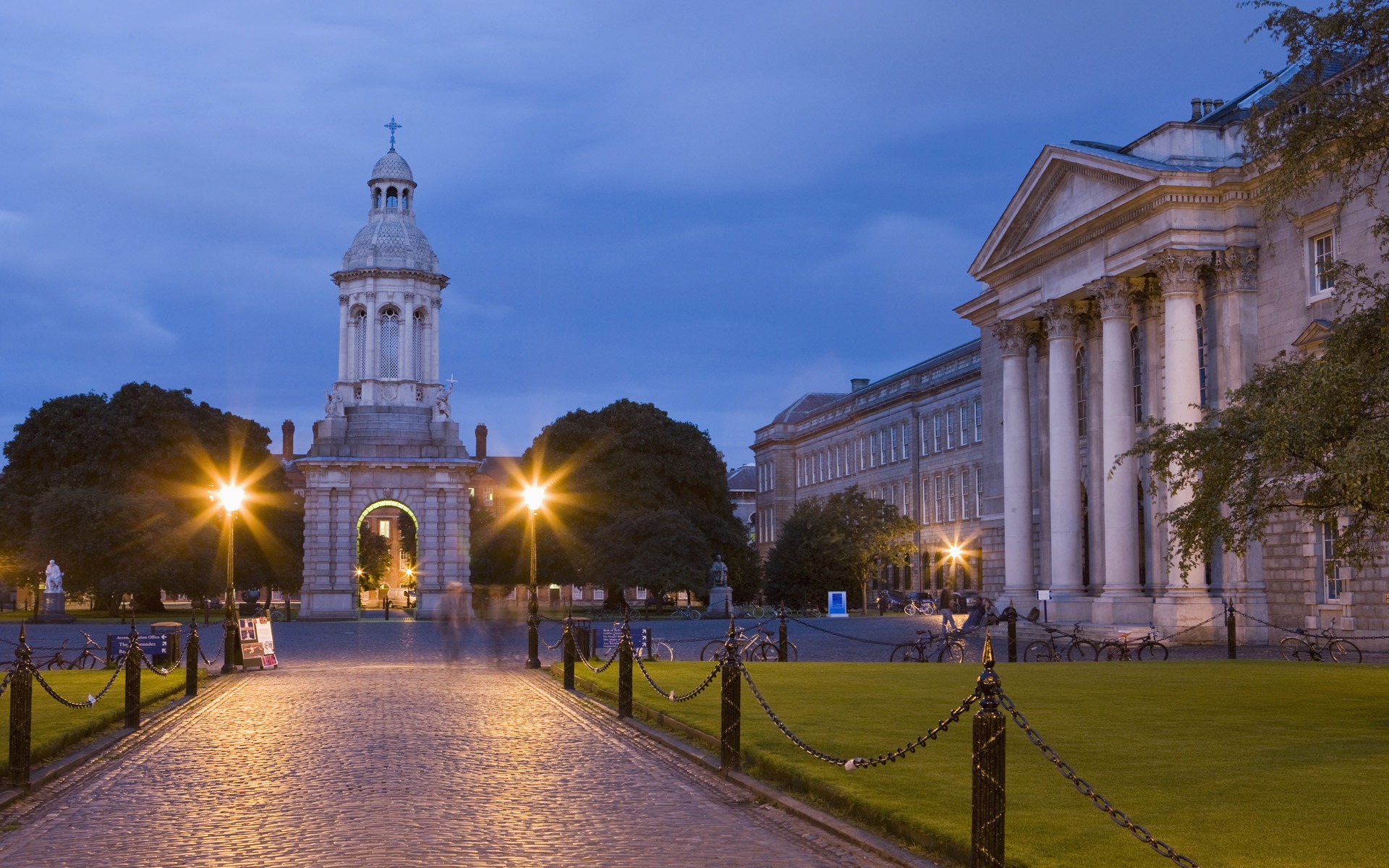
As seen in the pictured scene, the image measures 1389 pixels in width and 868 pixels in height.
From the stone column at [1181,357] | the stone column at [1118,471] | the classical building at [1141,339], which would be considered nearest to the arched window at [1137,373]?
the classical building at [1141,339]

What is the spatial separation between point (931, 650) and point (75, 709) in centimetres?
1772

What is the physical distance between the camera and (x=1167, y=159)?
134 ft

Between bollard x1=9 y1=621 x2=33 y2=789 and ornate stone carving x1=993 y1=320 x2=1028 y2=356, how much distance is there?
126 feet

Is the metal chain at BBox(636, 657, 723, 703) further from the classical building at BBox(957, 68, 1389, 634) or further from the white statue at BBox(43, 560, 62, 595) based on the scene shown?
the white statue at BBox(43, 560, 62, 595)

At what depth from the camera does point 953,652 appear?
31.9 metres

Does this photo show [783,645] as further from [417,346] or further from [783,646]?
[417,346]

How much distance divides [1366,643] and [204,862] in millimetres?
30150

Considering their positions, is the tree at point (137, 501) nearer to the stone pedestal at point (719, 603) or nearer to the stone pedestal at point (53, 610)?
the stone pedestal at point (53, 610)

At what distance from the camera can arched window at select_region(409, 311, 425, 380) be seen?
79.1 m

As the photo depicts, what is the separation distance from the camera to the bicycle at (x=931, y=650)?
31.3 m

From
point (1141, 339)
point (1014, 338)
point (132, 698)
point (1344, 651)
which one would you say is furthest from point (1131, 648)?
point (132, 698)

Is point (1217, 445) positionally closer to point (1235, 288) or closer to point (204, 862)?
point (204, 862)

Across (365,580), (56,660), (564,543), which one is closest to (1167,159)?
(56,660)

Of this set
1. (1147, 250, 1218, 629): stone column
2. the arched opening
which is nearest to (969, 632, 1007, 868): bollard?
(1147, 250, 1218, 629): stone column
